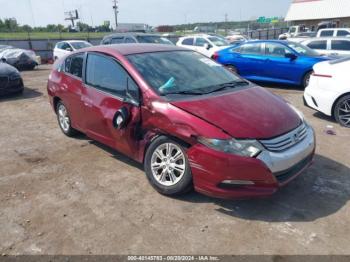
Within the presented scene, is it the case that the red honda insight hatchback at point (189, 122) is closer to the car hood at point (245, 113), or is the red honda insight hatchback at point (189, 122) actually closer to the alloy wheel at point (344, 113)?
the car hood at point (245, 113)

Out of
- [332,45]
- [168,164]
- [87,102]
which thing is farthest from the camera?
[332,45]

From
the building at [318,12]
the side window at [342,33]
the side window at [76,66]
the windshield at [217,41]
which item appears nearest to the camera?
the side window at [76,66]

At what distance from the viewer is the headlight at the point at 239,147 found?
3301 millimetres

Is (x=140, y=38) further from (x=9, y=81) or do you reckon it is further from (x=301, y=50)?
(x=301, y=50)

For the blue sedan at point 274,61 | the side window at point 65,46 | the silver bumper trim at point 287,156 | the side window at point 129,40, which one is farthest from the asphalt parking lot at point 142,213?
the side window at point 65,46

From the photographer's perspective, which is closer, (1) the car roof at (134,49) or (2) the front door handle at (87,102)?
(1) the car roof at (134,49)

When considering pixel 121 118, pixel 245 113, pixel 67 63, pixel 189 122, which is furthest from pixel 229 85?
pixel 67 63

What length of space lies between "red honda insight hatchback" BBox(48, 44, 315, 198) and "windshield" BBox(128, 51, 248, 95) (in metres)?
0.01

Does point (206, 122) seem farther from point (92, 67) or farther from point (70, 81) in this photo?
point (70, 81)

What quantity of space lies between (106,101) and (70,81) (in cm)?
129

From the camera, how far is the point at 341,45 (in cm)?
1245

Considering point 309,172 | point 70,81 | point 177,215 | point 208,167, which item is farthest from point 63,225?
point 309,172

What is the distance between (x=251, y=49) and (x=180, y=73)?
726cm

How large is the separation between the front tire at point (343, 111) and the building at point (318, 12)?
37505mm
